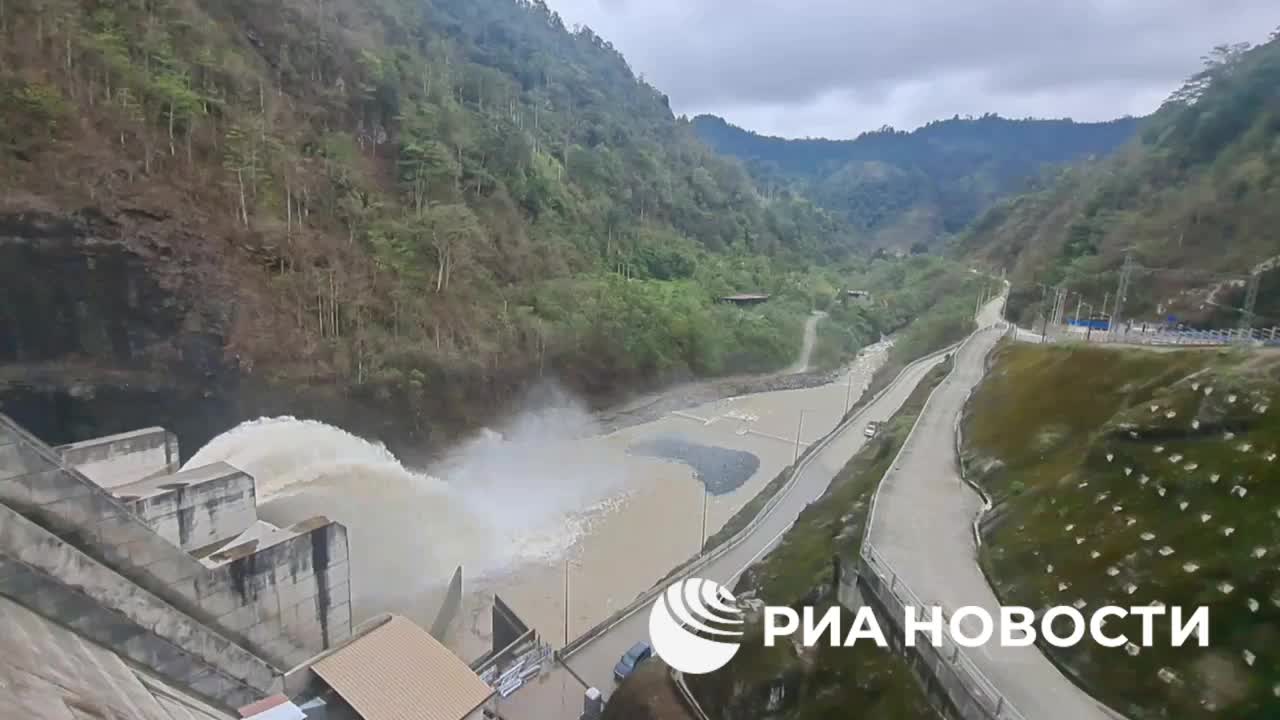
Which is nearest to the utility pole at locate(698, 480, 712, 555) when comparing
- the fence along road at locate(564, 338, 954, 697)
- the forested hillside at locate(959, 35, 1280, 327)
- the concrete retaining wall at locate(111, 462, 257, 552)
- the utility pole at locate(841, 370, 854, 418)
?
the fence along road at locate(564, 338, 954, 697)

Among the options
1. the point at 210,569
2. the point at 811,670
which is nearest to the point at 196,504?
the point at 210,569

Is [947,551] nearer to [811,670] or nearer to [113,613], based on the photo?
[811,670]

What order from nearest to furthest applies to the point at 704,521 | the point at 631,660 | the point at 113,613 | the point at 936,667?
the point at 113,613, the point at 936,667, the point at 631,660, the point at 704,521

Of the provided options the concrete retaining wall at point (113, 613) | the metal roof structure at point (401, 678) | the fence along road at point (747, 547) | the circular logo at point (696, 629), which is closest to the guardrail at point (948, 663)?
the circular logo at point (696, 629)

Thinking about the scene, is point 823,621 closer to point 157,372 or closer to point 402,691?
point 402,691

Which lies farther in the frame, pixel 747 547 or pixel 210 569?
pixel 747 547

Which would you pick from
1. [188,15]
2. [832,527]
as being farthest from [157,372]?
[832,527]
